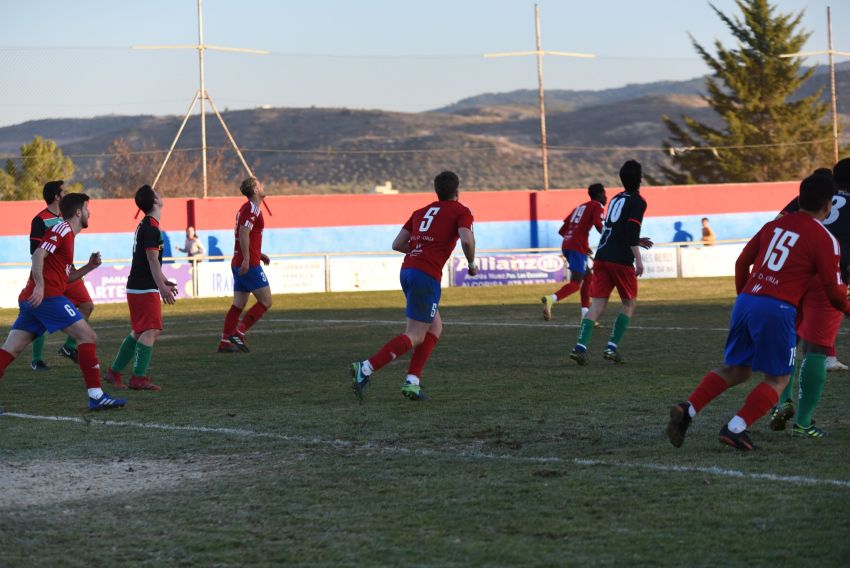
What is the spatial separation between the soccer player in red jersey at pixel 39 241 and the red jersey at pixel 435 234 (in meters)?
3.61

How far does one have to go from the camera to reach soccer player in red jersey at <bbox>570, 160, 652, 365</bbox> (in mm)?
12953

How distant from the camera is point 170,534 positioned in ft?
19.8

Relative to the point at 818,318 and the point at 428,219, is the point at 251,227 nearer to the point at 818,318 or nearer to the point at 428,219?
the point at 428,219

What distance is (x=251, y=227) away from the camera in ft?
50.5

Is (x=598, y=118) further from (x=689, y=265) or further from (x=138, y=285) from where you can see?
(x=138, y=285)

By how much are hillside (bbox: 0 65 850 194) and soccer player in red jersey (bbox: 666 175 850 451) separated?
75.8 meters

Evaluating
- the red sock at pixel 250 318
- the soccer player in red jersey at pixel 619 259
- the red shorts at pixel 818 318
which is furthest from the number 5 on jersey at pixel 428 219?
the red sock at pixel 250 318

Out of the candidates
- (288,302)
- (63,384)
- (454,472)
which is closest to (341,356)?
(63,384)

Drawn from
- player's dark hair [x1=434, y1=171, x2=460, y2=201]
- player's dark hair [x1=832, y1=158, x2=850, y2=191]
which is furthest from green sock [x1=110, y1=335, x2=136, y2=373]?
player's dark hair [x1=832, y1=158, x2=850, y2=191]

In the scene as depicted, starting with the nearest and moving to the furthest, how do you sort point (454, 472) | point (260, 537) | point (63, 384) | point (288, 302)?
1. point (260, 537)
2. point (454, 472)
3. point (63, 384)
4. point (288, 302)

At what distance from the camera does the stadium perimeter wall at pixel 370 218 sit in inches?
1550

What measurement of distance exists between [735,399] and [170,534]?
17.8 ft

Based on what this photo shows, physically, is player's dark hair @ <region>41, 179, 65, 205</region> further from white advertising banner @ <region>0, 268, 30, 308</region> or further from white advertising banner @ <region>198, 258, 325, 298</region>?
white advertising banner @ <region>198, 258, 325, 298</region>

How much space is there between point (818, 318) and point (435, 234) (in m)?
3.42
